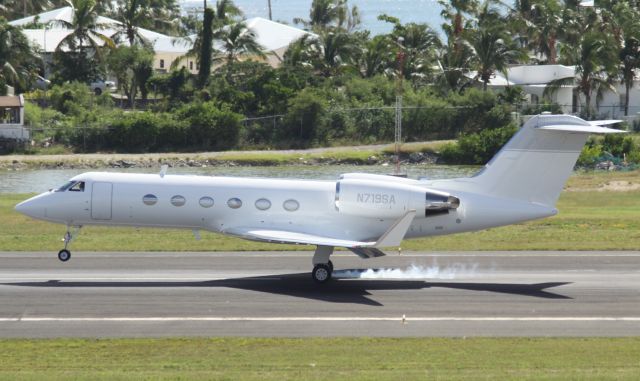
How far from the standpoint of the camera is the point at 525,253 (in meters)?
30.1

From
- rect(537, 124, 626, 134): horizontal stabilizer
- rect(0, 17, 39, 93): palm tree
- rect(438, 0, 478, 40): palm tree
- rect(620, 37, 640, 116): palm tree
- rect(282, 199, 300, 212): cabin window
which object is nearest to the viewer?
rect(537, 124, 626, 134): horizontal stabilizer

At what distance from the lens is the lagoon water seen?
193 feet

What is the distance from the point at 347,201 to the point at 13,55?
6163cm

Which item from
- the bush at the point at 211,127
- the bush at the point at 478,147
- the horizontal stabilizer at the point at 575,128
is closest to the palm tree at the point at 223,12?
the bush at the point at 211,127

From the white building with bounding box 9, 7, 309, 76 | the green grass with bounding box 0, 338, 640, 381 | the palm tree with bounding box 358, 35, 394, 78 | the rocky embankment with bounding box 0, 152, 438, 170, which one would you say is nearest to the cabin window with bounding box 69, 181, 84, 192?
the green grass with bounding box 0, 338, 640, 381

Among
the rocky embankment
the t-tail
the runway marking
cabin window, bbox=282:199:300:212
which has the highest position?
the t-tail

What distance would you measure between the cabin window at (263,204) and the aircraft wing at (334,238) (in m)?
0.54

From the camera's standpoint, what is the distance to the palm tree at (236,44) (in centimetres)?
8700

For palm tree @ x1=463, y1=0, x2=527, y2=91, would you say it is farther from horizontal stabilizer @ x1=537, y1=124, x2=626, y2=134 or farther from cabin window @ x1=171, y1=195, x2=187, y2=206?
cabin window @ x1=171, y1=195, x2=187, y2=206

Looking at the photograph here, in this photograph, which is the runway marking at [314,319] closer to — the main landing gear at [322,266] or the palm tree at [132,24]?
the main landing gear at [322,266]

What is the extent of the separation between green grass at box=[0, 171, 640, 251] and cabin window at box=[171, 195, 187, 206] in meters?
6.29

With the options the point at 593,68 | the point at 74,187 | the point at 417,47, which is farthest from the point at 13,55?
the point at 74,187

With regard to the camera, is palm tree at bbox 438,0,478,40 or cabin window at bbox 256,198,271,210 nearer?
cabin window at bbox 256,198,271,210

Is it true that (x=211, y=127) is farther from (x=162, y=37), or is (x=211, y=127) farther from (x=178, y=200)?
(x=178, y=200)
